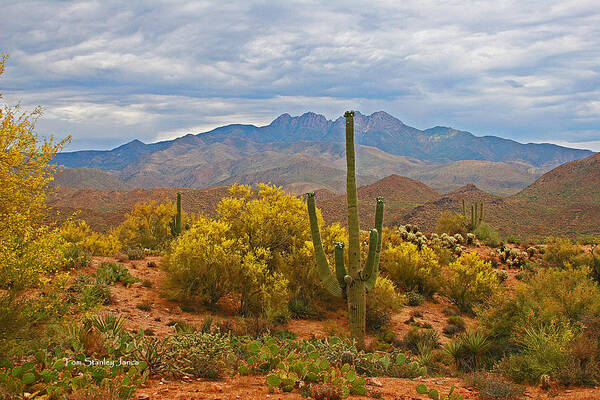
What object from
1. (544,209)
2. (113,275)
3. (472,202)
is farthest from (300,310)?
(472,202)

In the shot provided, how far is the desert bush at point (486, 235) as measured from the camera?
30.1m

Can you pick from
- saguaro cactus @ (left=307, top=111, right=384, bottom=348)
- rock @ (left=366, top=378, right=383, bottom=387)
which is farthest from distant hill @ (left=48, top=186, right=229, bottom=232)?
rock @ (left=366, top=378, right=383, bottom=387)

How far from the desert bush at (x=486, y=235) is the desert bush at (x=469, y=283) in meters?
11.6

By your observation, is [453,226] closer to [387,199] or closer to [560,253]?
[560,253]

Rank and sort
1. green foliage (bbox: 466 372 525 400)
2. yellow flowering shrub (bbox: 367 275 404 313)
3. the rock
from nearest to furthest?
1. green foliage (bbox: 466 372 525 400)
2. the rock
3. yellow flowering shrub (bbox: 367 275 404 313)

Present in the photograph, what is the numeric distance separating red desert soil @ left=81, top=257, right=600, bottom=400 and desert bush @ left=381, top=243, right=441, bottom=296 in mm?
965

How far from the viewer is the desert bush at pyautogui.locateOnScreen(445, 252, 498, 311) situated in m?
18.3

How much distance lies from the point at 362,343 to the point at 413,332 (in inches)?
112

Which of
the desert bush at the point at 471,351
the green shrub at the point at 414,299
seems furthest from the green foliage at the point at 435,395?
the green shrub at the point at 414,299

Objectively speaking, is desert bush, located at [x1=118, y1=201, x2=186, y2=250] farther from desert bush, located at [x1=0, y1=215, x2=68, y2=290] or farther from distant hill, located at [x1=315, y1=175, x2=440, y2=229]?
distant hill, located at [x1=315, y1=175, x2=440, y2=229]

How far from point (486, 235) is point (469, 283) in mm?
14642

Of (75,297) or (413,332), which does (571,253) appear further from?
(75,297)

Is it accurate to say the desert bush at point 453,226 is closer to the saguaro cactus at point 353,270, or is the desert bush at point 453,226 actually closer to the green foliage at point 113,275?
the saguaro cactus at point 353,270

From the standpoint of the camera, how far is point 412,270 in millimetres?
19641
